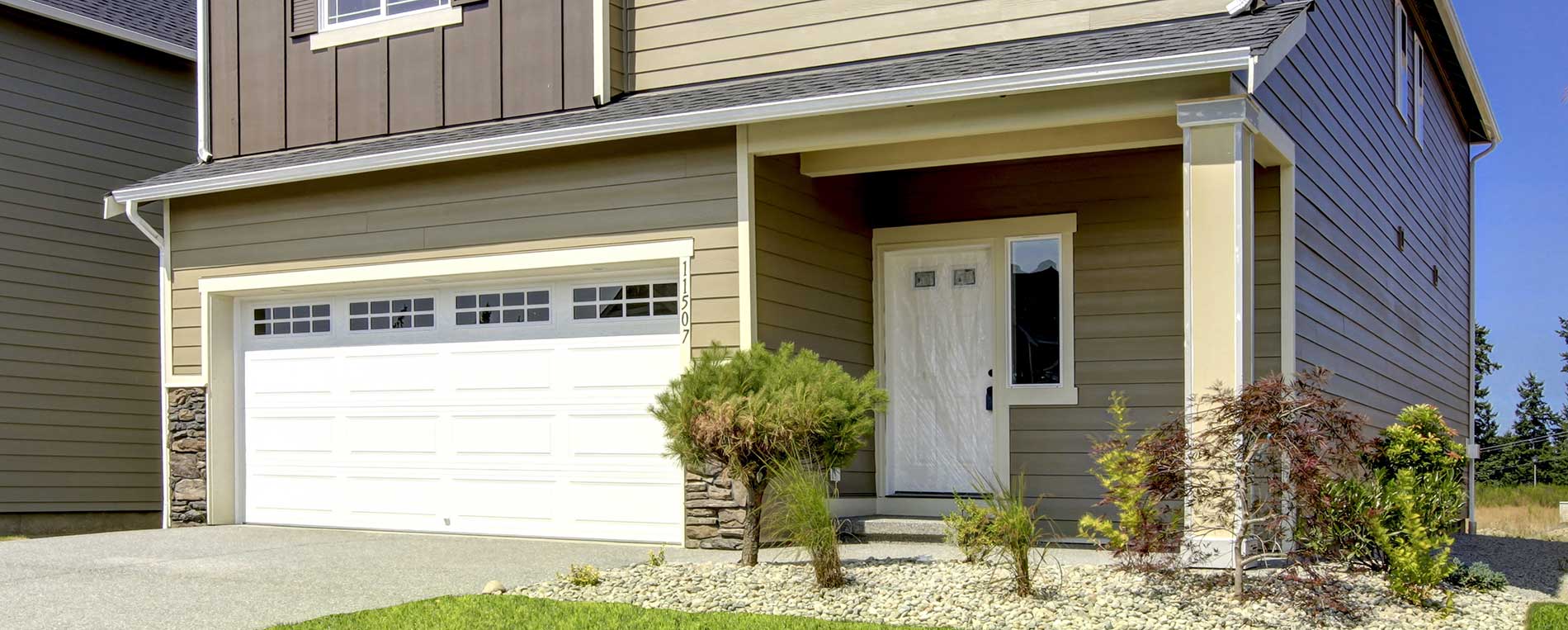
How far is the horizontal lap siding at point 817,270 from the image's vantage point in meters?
9.12

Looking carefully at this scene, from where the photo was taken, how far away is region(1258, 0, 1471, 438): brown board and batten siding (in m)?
9.12

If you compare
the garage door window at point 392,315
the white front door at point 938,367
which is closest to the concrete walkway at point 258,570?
the white front door at point 938,367

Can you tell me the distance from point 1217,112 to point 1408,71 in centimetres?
694

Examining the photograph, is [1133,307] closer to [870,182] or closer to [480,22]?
[870,182]

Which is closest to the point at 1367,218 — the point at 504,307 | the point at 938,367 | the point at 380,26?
the point at 938,367

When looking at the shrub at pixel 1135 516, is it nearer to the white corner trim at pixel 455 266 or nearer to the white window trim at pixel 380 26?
the white corner trim at pixel 455 266

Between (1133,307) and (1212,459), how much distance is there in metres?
3.00

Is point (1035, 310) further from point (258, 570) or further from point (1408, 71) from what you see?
point (1408, 71)

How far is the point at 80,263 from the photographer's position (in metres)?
13.3

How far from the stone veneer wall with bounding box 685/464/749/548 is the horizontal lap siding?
78 centimetres

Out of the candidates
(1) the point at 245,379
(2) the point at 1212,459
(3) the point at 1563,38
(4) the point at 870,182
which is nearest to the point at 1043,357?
(4) the point at 870,182

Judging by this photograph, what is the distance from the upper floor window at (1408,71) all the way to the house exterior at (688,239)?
49.9 inches

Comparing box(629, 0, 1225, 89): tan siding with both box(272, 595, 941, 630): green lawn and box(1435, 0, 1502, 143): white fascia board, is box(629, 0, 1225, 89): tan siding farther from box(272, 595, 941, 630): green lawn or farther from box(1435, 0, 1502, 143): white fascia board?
box(1435, 0, 1502, 143): white fascia board

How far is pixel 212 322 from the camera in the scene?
36.4 feet
